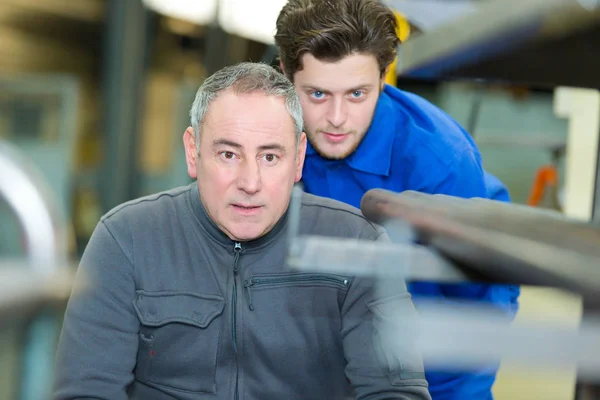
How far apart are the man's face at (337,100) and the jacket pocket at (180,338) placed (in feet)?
1.65

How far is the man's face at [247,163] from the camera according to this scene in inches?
58.7

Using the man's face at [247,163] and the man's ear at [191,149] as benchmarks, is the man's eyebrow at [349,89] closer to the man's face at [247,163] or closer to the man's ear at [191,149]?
the man's face at [247,163]

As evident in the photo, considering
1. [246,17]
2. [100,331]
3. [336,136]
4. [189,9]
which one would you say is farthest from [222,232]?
[246,17]

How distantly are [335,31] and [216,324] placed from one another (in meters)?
0.73

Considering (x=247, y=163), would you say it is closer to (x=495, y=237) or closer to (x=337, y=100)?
(x=337, y=100)

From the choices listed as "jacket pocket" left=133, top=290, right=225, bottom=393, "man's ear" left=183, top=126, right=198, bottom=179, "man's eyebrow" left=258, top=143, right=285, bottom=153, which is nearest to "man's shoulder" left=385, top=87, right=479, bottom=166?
"man's eyebrow" left=258, top=143, right=285, bottom=153

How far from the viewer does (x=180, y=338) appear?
145 centimetres

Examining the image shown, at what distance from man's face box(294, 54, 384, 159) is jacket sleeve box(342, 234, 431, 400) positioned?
394mm

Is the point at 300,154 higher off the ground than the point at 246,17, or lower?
lower

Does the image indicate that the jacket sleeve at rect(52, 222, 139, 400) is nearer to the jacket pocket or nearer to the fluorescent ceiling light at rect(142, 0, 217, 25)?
the jacket pocket

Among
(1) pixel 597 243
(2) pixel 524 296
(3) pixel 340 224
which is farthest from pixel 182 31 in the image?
(2) pixel 524 296

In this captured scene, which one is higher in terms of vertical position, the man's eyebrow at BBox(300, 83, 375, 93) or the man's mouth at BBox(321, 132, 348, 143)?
the man's eyebrow at BBox(300, 83, 375, 93)

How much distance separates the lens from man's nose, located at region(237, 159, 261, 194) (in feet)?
4.88

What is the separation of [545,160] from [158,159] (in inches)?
283
